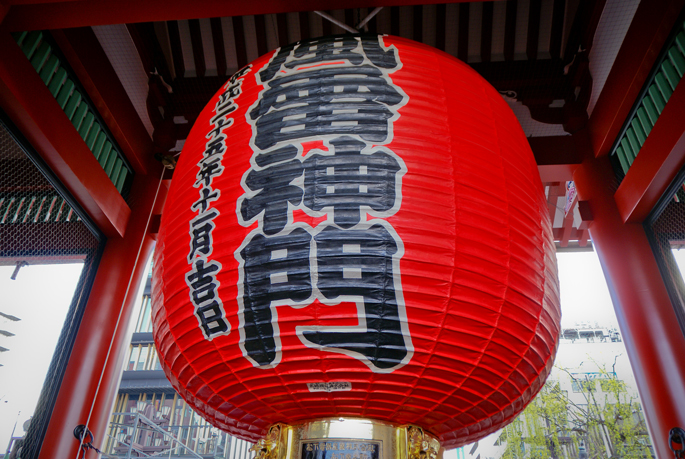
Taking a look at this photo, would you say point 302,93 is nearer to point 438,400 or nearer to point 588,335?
point 438,400

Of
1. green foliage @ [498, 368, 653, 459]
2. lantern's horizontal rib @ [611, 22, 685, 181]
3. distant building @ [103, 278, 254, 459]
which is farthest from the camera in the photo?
distant building @ [103, 278, 254, 459]

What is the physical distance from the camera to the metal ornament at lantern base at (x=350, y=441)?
1326 millimetres

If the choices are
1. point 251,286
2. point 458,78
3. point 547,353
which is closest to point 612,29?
point 458,78

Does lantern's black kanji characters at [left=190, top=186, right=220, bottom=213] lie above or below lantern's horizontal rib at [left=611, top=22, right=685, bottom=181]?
below

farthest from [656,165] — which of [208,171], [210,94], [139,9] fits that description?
[210,94]

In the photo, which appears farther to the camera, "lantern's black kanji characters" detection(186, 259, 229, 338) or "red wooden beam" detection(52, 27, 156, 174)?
"red wooden beam" detection(52, 27, 156, 174)

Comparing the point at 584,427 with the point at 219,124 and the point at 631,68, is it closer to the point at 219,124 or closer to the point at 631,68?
the point at 631,68

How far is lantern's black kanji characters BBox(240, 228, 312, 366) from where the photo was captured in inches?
43.5

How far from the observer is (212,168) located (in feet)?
4.73

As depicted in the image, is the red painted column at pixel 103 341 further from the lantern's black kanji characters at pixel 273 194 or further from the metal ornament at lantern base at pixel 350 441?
the lantern's black kanji characters at pixel 273 194

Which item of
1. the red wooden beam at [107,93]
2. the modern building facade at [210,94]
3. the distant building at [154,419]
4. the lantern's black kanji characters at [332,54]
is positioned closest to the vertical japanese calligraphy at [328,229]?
the lantern's black kanji characters at [332,54]

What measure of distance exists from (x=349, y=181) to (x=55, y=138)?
2128 mm

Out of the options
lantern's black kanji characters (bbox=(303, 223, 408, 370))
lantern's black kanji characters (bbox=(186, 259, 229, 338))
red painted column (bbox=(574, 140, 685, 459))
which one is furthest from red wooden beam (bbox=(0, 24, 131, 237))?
red painted column (bbox=(574, 140, 685, 459))

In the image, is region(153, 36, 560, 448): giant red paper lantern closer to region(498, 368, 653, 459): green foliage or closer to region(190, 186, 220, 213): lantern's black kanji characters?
region(190, 186, 220, 213): lantern's black kanji characters
